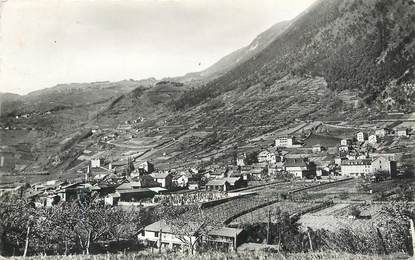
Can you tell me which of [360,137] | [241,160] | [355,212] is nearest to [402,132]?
[360,137]

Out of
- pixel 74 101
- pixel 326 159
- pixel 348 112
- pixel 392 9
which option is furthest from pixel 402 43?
pixel 74 101

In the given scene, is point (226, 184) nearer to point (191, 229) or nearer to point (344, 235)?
point (191, 229)

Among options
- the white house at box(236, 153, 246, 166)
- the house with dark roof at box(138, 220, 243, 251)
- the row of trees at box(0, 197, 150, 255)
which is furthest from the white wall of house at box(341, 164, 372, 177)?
the row of trees at box(0, 197, 150, 255)

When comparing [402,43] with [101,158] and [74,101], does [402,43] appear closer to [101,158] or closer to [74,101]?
[101,158]

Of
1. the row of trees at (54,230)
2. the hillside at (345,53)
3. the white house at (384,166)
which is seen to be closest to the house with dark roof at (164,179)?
the white house at (384,166)

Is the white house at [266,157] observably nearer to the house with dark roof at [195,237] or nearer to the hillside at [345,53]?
the hillside at [345,53]
